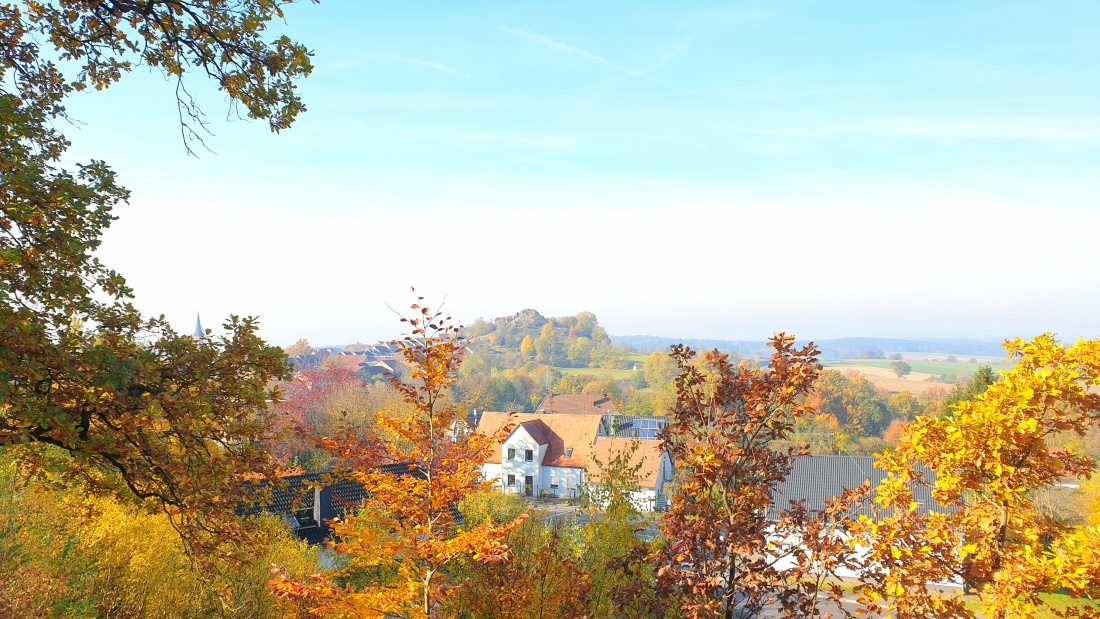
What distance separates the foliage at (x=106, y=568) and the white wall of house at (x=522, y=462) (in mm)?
33019

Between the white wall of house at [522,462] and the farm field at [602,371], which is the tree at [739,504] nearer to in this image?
the white wall of house at [522,462]

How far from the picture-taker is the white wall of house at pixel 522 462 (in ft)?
146

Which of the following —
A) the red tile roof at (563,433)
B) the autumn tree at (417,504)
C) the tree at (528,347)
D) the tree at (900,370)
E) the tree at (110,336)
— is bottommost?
the tree at (900,370)

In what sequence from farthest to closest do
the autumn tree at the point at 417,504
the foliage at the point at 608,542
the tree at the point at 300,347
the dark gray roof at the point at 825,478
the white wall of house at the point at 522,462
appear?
the tree at the point at 300,347 → the white wall of house at the point at 522,462 → the dark gray roof at the point at 825,478 → the foliage at the point at 608,542 → the autumn tree at the point at 417,504

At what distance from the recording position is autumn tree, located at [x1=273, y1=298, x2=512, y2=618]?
805 centimetres

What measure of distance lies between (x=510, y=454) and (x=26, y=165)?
41.6m

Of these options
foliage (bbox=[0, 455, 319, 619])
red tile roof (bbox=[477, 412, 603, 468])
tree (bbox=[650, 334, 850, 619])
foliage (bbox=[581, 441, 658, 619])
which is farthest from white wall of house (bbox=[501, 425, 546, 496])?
tree (bbox=[650, 334, 850, 619])

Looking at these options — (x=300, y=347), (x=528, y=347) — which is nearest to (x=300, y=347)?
(x=300, y=347)

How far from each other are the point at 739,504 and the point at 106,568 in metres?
9.98

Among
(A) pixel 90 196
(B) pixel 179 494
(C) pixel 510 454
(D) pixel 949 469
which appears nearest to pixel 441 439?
(B) pixel 179 494

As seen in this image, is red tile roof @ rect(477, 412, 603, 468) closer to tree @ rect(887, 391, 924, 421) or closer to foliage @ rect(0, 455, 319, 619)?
foliage @ rect(0, 455, 319, 619)

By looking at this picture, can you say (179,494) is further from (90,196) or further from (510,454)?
(510,454)

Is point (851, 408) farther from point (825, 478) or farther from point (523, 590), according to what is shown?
point (523, 590)

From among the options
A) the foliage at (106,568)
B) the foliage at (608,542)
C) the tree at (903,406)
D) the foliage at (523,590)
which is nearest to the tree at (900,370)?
the tree at (903,406)
